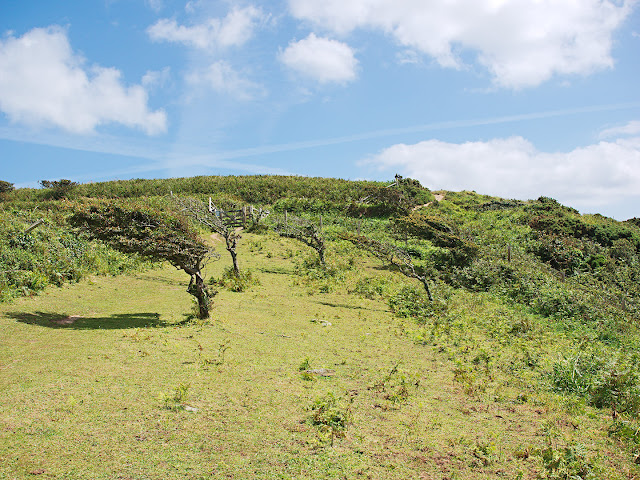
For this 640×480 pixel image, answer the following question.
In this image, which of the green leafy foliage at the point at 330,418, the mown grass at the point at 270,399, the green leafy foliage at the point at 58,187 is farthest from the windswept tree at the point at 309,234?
the green leafy foliage at the point at 58,187

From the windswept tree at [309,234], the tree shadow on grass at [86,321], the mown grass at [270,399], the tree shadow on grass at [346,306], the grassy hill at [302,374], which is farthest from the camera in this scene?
the windswept tree at [309,234]

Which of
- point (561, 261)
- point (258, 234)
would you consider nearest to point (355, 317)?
point (258, 234)

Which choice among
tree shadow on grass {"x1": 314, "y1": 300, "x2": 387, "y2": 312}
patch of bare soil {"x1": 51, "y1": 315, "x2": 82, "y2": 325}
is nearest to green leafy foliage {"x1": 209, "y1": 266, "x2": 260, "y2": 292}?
tree shadow on grass {"x1": 314, "y1": 300, "x2": 387, "y2": 312}

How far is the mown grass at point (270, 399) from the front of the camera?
5270 millimetres

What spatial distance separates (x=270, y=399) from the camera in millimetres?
7191

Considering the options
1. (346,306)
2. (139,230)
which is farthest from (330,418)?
(346,306)

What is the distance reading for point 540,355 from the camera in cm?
A: 1118

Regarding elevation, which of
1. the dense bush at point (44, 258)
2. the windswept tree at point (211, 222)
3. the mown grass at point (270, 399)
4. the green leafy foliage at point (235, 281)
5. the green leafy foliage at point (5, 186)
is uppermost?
the green leafy foliage at point (5, 186)

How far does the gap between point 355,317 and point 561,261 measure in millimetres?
22862

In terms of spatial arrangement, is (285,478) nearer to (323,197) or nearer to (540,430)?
(540,430)

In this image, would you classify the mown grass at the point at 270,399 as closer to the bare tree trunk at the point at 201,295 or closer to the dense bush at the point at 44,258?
the bare tree trunk at the point at 201,295

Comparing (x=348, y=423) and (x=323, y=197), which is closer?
(x=348, y=423)

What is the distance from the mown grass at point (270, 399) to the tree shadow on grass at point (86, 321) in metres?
0.07

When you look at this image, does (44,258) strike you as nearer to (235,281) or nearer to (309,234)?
(235,281)
